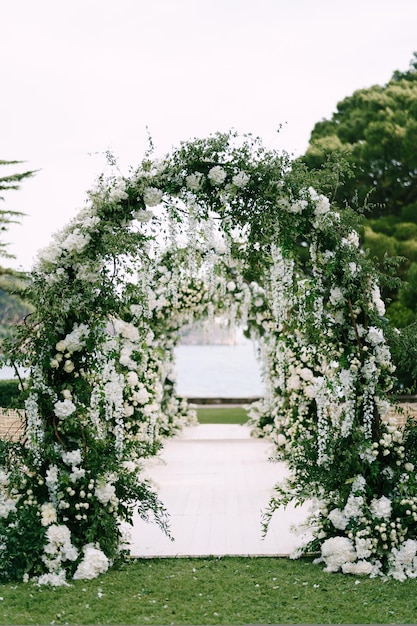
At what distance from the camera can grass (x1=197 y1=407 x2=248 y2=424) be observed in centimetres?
1413

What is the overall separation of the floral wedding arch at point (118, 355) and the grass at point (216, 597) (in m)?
0.19

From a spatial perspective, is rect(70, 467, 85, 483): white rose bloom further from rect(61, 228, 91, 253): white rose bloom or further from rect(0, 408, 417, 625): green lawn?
rect(61, 228, 91, 253): white rose bloom

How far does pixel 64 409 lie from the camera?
4.37 meters

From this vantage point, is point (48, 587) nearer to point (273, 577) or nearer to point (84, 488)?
point (84, 488)

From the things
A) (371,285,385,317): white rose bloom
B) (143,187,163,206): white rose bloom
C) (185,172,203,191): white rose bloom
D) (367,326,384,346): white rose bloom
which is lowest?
(367,326,384,346): white rose bloom

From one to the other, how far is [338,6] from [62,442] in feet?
18.0

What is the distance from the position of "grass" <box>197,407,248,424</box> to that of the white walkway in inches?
127

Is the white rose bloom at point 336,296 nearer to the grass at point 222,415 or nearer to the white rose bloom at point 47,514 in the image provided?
the white rose bloom at point 47,514

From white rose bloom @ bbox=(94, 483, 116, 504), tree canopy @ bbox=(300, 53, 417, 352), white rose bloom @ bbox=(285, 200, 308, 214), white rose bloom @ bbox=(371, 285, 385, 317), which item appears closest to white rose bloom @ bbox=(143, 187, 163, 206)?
white rose bloom @ bbox=(285, 200, 308, 214)

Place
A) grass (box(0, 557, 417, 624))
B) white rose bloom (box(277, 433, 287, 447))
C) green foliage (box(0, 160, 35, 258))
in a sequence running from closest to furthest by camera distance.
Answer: grass (box(0, 557, 417, 624))
white rose bloom (box(277, 433, 287, 447))
green foliage (box(0, 160, 35, 258))

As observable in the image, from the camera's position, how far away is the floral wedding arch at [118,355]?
14.1 ft

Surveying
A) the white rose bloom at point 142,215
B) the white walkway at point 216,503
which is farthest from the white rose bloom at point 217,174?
the white walkway at point 216,503

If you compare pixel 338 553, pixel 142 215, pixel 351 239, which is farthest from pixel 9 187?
pixel 338 553

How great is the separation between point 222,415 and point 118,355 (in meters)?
10.8
